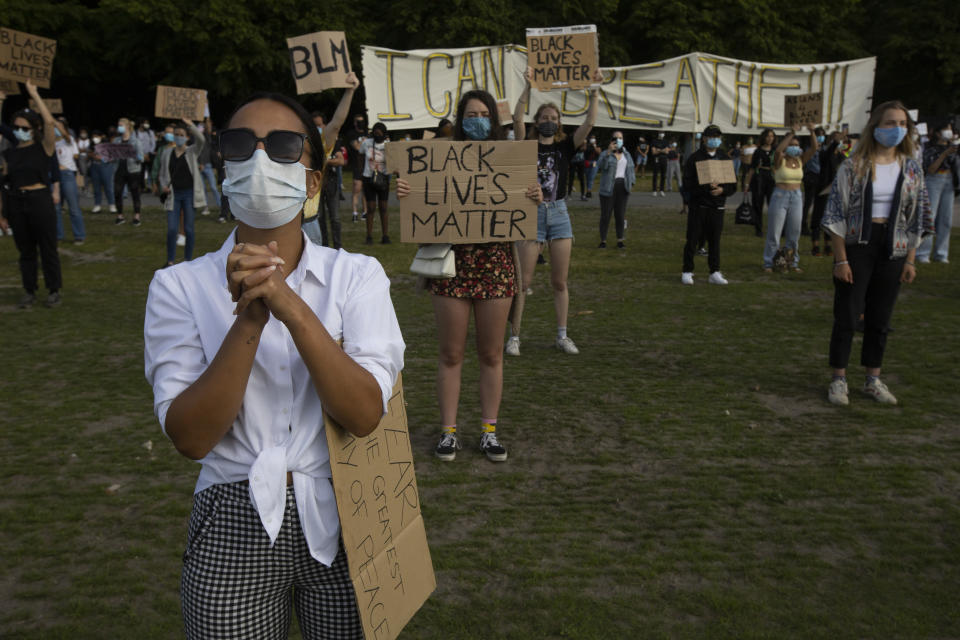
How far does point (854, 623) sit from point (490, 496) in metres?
2.00

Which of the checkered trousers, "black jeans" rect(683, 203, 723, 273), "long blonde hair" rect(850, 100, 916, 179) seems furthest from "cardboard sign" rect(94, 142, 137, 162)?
the checkered trousers

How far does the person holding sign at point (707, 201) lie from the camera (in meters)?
10.9

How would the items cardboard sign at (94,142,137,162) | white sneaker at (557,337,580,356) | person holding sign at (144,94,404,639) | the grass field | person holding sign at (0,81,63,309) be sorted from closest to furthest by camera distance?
person holding sign at (144,94,404,639) → the grass field → white sneaker at (557,337,580,356) → person holding sign at (0,81,63,309) → cardboard sign at (94,142,137,162)

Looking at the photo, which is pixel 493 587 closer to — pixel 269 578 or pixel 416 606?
pixel 416 606

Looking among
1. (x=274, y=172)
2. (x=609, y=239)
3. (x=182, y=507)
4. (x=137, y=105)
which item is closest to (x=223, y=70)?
(x=137, y=105)

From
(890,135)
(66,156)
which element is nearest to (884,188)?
(890,135)

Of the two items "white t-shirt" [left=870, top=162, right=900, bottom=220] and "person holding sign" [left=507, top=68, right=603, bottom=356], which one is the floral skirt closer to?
"person holding sign" [left=507, top=68, right=603, bottom=356]

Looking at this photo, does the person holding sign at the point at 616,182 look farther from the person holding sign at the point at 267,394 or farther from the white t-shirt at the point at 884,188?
the person holding sign at the point at 267,394

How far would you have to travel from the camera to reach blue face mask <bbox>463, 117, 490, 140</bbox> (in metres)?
4.88

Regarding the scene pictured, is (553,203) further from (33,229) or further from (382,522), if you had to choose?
(33,229)

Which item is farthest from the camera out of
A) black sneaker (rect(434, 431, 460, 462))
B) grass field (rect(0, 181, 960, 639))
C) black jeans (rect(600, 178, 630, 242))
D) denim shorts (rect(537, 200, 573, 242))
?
black jeans (rect(600, 178, 630, 242))

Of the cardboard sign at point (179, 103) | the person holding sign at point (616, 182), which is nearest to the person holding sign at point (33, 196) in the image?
the cardboard sign at point (179, 103)

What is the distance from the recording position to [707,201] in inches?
433

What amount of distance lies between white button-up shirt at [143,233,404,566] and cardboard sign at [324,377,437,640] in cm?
6
